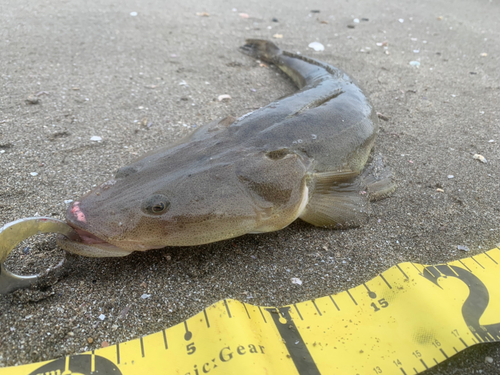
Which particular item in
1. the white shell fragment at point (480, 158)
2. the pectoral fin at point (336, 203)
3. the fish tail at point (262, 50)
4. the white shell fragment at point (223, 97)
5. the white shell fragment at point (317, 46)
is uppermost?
the white shell fragment at point (480, 158)

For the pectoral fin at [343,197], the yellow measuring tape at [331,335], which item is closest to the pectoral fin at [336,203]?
the pectoral fin at [343,197]

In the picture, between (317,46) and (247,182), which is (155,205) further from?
(317,46)

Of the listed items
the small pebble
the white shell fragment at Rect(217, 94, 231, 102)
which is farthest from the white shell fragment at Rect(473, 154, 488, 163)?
the small pebble

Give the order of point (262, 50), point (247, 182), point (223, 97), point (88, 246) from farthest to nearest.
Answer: point (262, 50) < point (223, 97) < point (247, 182) < point (88, 246)

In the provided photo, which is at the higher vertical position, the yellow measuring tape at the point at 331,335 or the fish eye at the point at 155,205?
the fish eye at the point at 155,205

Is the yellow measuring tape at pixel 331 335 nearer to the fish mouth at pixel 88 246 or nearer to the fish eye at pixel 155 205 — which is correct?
the fish mouth at pixel 88 246

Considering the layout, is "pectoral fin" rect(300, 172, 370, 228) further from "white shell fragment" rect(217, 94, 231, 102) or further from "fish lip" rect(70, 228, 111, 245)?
"white shell fragment" rect(217, 94, 231, 102)

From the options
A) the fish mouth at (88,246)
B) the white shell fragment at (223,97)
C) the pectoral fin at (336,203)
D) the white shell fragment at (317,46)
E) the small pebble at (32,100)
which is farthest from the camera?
the white shell fragment at (317,46)

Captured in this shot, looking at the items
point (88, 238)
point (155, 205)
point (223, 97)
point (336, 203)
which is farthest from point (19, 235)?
point (223, 97)
